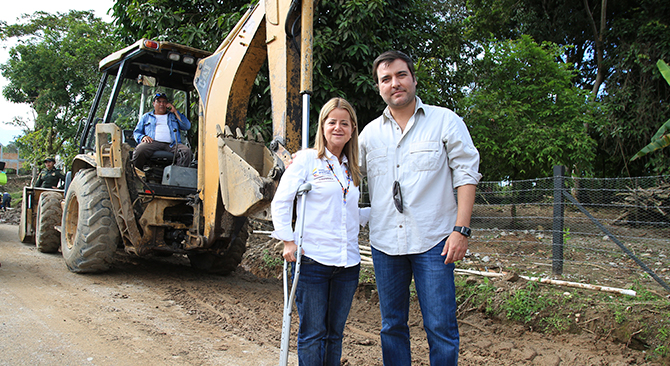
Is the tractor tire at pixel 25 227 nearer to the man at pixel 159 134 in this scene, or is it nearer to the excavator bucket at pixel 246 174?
the man at pixel 159 134

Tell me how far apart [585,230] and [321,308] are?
513 cm

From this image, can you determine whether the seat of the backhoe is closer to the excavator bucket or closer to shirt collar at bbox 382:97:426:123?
the excavator bucket

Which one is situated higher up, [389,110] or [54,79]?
[54,79]

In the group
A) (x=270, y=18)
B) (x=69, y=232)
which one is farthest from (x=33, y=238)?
(x=270, y=18)

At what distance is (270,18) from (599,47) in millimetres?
15258

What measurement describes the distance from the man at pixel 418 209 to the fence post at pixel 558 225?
10.6 ft

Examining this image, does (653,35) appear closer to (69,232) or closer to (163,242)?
(163,242)

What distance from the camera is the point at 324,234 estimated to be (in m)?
2.39

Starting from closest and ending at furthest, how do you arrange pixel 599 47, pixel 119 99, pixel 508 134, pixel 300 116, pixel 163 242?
pixel 300 116 < pixel 163 242 < pixel 119 99 < pixel 508 134 < pixel 599 47

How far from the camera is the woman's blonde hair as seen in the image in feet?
8.19

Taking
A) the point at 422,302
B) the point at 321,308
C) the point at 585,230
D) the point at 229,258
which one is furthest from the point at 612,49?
the point at 321,308

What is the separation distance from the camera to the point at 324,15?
25.7 ft

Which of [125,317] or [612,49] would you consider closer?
[125,317]

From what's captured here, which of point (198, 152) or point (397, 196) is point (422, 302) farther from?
point (198, 152)
